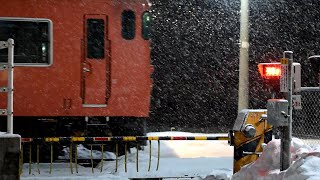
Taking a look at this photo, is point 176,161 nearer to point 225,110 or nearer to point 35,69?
point 35,69

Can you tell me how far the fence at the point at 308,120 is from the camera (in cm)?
1114

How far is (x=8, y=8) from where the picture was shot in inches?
428

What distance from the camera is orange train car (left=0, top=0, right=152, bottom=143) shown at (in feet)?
35.9

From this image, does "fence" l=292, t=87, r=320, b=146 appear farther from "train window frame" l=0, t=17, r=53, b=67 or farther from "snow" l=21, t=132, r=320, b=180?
"train window frame" l=0, t=17, r=53, b=67

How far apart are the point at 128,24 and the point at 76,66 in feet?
4.70

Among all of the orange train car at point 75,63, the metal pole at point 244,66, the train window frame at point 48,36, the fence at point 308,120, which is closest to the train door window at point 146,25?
the orange train car at point 75,63

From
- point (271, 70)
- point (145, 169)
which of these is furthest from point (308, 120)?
point (271, 70)

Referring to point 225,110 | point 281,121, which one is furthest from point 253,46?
point 281,121

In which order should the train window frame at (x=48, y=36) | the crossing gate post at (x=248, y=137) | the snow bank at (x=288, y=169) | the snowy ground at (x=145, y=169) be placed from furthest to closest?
the train window frame at (x=48, y=36) < the snowy ground at (x=145, y=169) < the crossing gate post at (x=248, y=137) < the snow bank at (x=288, y=169)

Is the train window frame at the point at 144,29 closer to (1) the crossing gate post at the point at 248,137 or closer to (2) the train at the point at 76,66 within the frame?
(2) the train at the point at 76,66

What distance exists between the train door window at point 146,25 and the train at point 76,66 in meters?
0.04

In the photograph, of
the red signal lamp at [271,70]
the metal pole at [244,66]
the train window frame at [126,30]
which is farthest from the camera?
the metal pole at [244,66]

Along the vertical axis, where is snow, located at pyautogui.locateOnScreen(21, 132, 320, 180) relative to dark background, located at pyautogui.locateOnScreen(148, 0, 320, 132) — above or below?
below

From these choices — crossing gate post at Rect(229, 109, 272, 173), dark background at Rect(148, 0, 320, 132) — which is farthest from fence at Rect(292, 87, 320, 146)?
dark background at Rect(148, 0, 320, 132)
